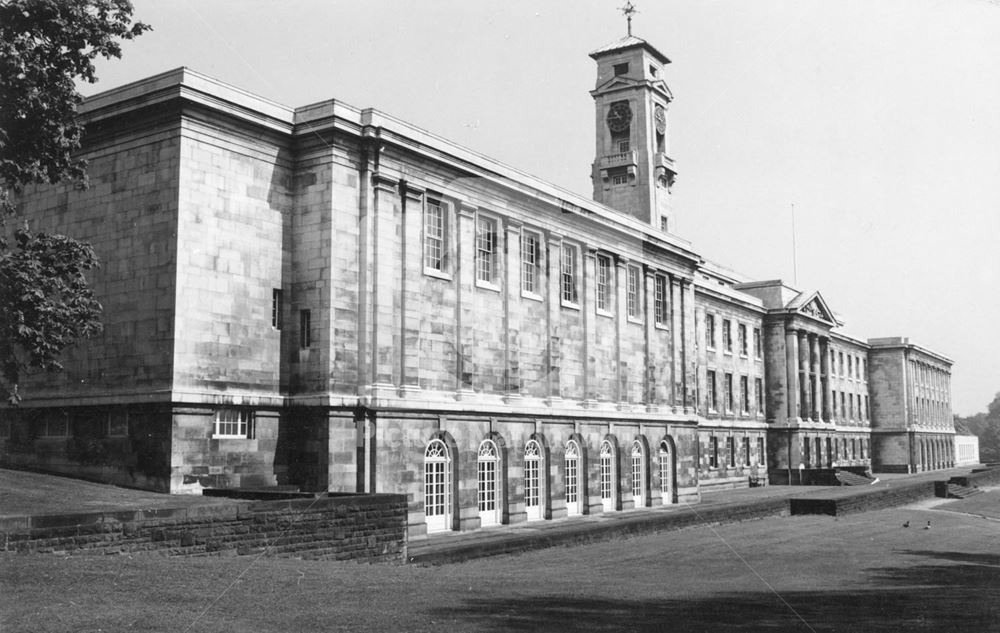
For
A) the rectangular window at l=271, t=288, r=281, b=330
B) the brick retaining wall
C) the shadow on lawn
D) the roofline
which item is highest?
the roofline

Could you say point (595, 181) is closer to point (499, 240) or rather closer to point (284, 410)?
point (499, 240)

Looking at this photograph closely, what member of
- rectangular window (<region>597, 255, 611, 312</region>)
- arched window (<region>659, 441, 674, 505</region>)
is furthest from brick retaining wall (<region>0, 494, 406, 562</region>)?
arched window (<region>659, 441, 674, 505</region>)

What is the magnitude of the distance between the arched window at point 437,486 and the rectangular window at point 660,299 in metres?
18.8

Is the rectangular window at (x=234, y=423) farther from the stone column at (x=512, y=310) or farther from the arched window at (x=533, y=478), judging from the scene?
the arched window at (x=533, y=478)

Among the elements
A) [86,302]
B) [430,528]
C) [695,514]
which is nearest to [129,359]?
[86,302]

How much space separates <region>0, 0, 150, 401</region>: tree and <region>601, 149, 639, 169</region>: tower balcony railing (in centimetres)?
4486

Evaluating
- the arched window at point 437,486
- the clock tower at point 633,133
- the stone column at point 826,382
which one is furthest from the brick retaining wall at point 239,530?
the stone column at point 826,382

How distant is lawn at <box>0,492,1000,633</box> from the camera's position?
12195mm

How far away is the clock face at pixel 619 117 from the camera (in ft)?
211

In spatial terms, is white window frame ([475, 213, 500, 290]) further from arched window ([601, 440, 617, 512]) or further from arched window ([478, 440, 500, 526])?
arched window ([601, 440, 617, 512])

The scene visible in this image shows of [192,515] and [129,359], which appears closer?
[192,515]

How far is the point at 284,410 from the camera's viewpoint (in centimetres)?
2953

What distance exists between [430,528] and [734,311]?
153 feet

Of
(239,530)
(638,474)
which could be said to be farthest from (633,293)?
(239,530)
